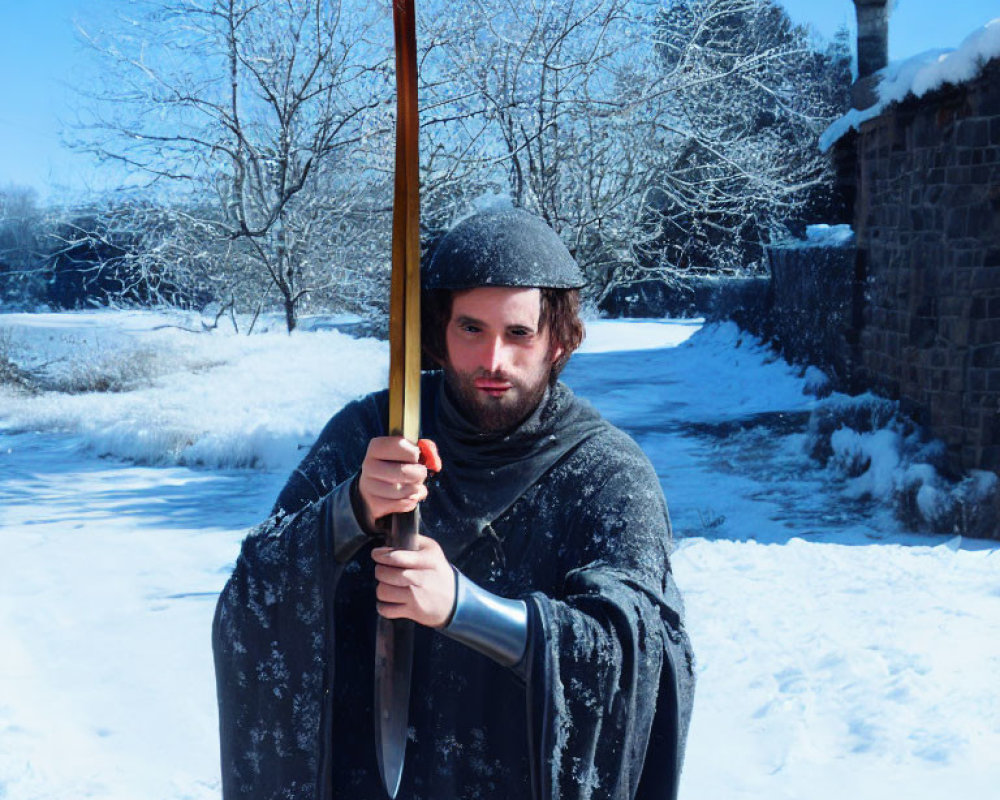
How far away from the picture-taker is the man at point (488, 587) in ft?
5.19

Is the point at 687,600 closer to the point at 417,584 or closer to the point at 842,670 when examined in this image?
the point at 842,670

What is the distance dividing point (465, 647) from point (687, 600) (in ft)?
12.2

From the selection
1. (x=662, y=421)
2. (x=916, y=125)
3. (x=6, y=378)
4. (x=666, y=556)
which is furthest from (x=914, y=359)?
(x=6, y=378)

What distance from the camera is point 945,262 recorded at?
7609 millimetres

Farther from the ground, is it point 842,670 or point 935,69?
point 935,69

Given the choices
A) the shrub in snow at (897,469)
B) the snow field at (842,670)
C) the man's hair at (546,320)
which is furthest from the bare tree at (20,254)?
the man's hair at (546,320)

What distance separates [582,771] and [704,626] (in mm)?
3489

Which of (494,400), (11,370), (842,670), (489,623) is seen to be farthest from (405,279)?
(11,370)

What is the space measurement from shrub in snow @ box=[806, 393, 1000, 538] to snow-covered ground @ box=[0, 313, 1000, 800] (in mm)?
180

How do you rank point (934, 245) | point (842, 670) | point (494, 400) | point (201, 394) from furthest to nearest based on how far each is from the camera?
1. point (201, 394)
2. point (934, 245)
3. point (842, 670)
4. point (494, 400)

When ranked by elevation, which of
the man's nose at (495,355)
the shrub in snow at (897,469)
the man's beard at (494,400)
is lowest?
the shrub in snow at (897,469)

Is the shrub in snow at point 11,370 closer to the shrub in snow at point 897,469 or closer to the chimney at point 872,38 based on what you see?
the shrub in snow at point 897,469

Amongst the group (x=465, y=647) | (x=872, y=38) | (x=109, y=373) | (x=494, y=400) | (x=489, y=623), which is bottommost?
(x=109, y=373)

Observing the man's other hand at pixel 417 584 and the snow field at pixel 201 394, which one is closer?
the man's other hand at pixel 417 584
